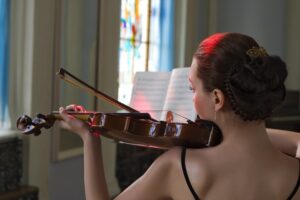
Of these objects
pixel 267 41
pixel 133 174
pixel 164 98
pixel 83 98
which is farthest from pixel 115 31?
pixel 267 41

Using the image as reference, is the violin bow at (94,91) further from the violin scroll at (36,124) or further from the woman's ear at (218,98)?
the woman's ear at (218,98)

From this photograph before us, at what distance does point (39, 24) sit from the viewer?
310 cm

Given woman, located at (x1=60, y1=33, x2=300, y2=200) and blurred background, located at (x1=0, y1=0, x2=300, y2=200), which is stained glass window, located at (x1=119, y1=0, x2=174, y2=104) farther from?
woman, located at (x1=60, y1=33, x2=300, y2=200)

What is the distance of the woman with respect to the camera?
1158 millimetres

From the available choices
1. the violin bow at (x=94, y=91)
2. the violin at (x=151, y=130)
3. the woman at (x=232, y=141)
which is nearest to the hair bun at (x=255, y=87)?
the woman at (x=232, y=141)

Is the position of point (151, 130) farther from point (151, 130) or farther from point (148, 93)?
point (148, 93)

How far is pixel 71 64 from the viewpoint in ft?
11.4

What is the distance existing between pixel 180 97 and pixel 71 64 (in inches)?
64.4

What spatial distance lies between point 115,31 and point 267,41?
7.58 feet

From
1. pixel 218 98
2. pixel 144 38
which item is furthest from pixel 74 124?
pixel 144 38

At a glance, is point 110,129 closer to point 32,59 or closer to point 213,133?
point 213,133

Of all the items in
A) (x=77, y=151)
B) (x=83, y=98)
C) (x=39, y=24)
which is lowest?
(x=77, y=151)

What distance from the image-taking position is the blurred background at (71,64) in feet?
10.1

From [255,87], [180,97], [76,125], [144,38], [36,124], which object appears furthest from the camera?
[144,38]
